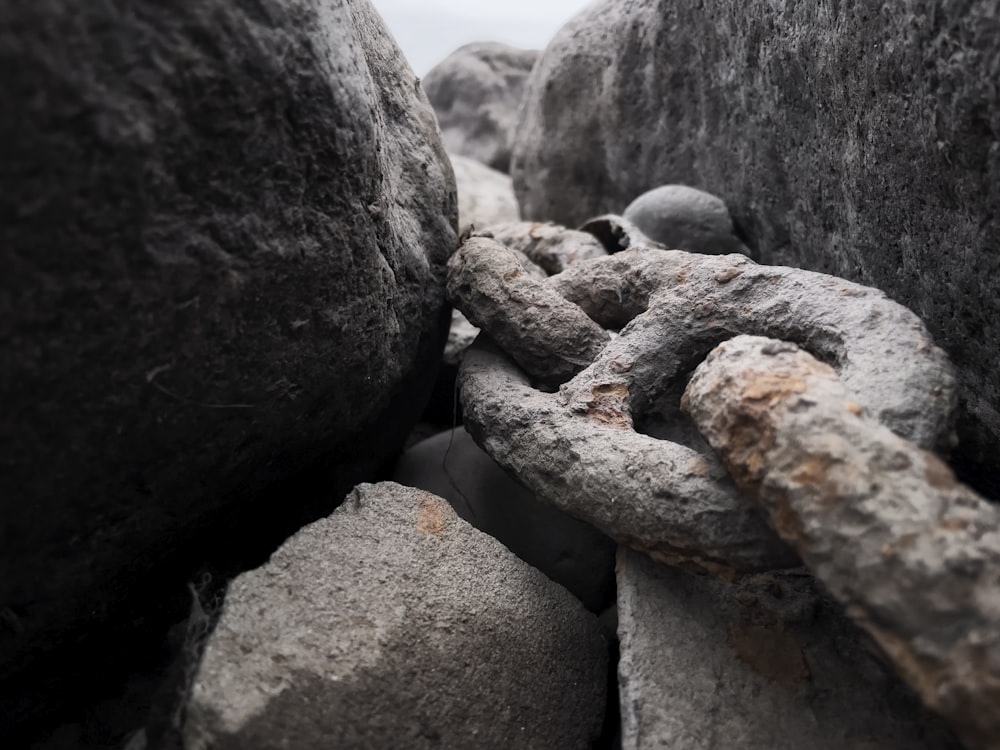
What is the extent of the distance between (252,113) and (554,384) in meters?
0.63

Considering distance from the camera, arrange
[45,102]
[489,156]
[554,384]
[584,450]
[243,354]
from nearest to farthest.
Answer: [45,102] < [243,354] < [584,450] < [554,384] < [489,156]

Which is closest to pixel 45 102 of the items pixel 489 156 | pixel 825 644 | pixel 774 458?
pixel 774 458

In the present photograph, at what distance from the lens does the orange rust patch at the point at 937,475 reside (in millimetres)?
749

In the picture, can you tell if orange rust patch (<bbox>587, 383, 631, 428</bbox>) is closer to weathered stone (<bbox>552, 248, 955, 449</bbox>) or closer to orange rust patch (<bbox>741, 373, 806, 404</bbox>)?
weathered stone (<bbox>552, 248, 955, 449</bbox>)

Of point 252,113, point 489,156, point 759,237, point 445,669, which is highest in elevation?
point 252,113

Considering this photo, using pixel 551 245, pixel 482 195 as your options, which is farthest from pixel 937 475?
pixel 482 195

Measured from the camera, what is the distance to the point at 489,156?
3.47 m

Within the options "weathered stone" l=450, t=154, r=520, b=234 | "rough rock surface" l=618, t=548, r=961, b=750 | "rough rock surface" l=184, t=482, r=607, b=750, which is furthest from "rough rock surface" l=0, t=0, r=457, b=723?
"weathered stone" l=450, t=154, r=520, b=234

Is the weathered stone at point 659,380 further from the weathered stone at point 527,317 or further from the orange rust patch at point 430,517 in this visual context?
the orange rust patch at point 430,517

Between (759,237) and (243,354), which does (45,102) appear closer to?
(243,354)

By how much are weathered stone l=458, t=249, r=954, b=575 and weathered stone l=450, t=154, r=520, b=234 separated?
1321 mm

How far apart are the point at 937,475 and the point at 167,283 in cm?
76

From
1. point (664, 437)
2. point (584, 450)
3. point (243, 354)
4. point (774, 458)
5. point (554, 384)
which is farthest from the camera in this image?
point (554, 384)

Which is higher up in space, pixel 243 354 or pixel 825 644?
pixel 243 354
